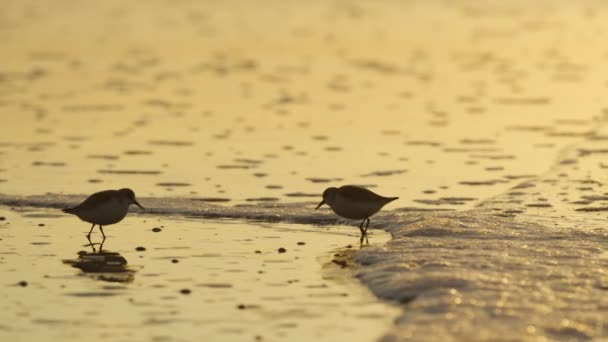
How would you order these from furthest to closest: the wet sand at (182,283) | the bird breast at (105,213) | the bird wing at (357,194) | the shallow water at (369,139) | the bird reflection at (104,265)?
1. the bird wing at (357,194)
2. the bird breast at (105,213)
3. the bird reflection at (104,265)
4. the shallow water at (369,139)
5. the wet sand at (182,283)

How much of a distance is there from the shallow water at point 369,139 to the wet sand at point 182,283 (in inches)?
5.5

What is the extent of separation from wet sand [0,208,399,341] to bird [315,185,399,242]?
27 cm

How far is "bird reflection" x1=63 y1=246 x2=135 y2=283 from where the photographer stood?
12156mm

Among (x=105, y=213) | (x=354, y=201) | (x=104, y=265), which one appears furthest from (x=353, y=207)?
(x=104, y=265)

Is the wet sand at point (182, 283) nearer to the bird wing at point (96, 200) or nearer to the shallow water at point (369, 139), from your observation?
the shallow water at point (369, 139)

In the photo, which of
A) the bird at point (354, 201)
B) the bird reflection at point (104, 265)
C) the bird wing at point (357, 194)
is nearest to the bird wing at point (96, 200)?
the bird reflection at point (104, 265)

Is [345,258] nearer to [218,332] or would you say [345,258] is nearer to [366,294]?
[366,294]

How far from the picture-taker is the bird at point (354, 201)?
47.1 ft

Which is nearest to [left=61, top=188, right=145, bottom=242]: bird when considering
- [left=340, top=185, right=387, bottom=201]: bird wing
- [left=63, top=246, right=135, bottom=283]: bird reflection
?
[left=63, top=246, right=135, bottom=283]: bird reflection

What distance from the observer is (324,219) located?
15.5 metres

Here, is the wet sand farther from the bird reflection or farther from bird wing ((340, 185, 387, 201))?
bird wing ((340, 185, 387, 201))

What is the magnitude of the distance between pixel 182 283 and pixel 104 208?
2583 millimetres

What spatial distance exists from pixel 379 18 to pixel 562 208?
28.4 meters

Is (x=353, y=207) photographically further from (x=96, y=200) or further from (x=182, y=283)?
(x=182, y=283)
